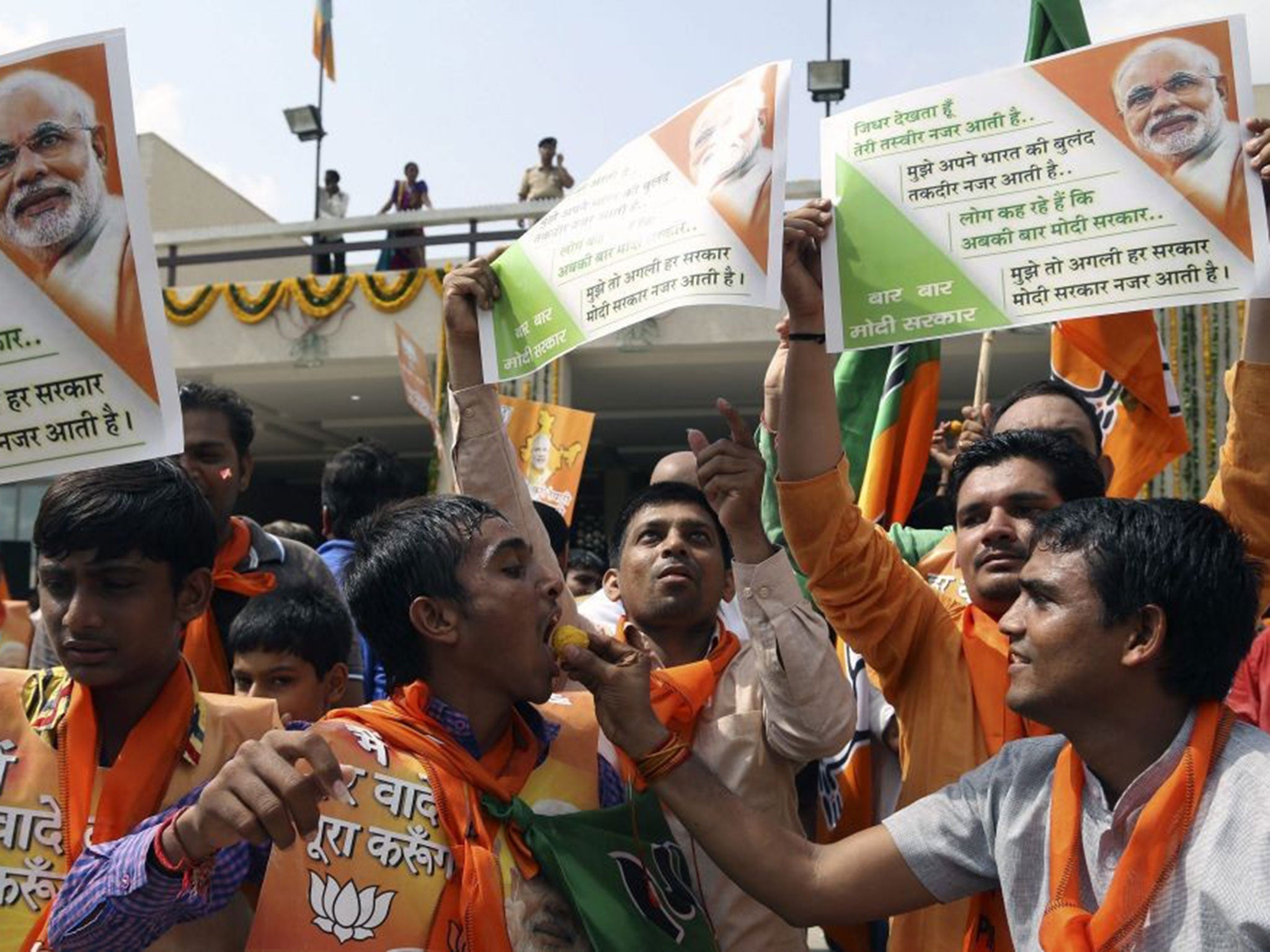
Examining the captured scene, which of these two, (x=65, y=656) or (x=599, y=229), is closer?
(x=65, y=656)

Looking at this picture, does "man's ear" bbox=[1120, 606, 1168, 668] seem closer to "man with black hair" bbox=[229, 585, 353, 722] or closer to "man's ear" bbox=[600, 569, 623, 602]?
"man's ear" bbox=[600, 569, 623, 602]

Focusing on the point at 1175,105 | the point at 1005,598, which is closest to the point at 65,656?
the point at 1005,598

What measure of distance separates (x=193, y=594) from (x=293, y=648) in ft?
3.01

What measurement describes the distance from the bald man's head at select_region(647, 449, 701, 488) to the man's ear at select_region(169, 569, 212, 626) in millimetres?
1342

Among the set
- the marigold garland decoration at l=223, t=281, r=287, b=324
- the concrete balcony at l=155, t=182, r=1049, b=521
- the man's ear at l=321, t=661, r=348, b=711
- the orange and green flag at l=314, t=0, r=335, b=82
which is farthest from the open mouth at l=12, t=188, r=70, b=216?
the orange and green flag at l=314, t=0, r=335, b=82

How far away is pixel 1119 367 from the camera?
278cm

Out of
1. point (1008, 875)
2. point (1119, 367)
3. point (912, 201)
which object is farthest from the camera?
point (1119, 367)

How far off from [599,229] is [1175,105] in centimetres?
96

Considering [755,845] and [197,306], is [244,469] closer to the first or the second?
[755,845]

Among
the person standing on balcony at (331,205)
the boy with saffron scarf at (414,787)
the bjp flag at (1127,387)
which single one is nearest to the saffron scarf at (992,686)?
the boy with saffron scarf at (414,787)

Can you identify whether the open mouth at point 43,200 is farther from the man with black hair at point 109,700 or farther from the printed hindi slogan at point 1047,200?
the printed hindi slogan at point 1047,200

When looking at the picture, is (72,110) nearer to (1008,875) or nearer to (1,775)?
(1,775)

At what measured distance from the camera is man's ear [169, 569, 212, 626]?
1.92 metres

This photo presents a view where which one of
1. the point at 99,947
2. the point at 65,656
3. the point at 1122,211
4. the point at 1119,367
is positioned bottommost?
the point at 99,947
